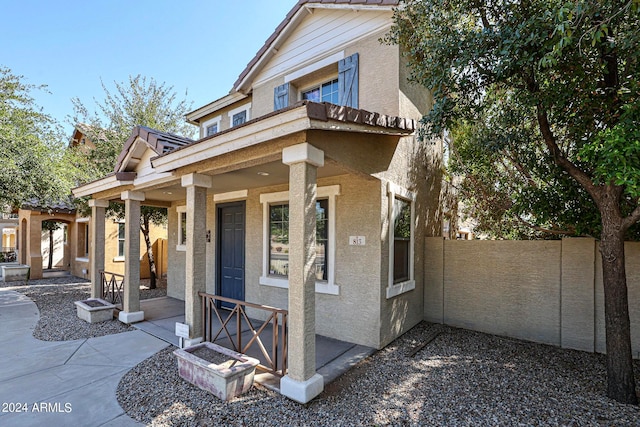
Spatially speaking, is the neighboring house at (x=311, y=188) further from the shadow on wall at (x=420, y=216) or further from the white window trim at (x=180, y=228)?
the white window trim at (x=180, y=228)

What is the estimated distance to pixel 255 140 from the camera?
3.71 m

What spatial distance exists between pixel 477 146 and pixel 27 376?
859cm

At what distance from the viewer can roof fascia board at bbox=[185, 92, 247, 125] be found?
8563 mm

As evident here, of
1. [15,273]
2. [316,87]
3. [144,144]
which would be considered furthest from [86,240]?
[316,87]

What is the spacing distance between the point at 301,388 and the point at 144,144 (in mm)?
5329

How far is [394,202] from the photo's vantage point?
18.7 feet

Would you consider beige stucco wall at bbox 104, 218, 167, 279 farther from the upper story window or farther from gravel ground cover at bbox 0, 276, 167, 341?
the upper story window

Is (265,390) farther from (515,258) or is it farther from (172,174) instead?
(515,258)

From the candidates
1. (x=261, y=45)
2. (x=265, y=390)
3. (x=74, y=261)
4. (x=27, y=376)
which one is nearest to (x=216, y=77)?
(x=261, y=45)

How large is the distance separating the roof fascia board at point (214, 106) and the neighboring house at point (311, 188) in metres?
0.17

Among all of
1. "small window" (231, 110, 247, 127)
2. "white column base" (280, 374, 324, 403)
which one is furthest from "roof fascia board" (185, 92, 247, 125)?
"white column base" (280, 374, 324, 403)

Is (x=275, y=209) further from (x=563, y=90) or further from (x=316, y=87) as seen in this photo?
(x=563, y=90)

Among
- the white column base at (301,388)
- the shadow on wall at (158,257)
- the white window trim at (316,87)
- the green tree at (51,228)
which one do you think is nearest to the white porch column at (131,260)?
the white window trim at (316,87)

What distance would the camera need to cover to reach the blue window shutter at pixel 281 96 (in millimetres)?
7280
